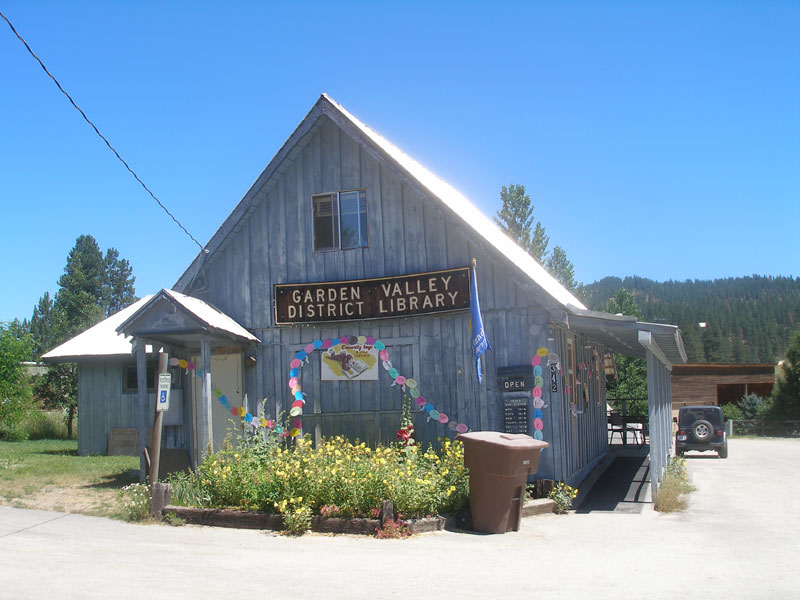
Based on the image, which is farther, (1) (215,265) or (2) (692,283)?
(2) (692,283)

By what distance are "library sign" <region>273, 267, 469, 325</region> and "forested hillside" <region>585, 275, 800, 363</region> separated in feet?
139

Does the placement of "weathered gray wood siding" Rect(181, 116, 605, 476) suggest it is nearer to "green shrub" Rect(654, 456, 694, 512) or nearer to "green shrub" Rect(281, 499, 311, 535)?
"green shrub" Rect(654, 456, 694, 512)

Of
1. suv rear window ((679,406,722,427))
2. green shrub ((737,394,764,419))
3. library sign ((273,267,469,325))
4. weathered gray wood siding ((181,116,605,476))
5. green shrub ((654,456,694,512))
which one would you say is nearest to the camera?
green shrub ((654,456,694,512))

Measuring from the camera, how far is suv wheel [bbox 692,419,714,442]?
2094 cm

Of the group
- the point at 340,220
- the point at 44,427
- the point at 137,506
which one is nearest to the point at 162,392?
the point at 137,506

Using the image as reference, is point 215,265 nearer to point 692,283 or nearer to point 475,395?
point 475,395

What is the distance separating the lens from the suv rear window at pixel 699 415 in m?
21.6

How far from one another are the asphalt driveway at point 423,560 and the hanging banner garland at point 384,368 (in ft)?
8.48

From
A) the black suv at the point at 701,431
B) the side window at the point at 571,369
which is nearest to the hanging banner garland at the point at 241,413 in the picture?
the side window at the point at 571,369

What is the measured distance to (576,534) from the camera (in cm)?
967

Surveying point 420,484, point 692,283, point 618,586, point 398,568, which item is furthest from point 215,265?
point 692,283

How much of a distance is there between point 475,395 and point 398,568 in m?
5.06

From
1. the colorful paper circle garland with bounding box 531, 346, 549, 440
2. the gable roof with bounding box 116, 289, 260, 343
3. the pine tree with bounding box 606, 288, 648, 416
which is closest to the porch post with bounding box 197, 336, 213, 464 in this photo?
the gable roof with bounding box 116, 289, 260, 343

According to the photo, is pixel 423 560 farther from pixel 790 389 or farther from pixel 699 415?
pixel 790 389
